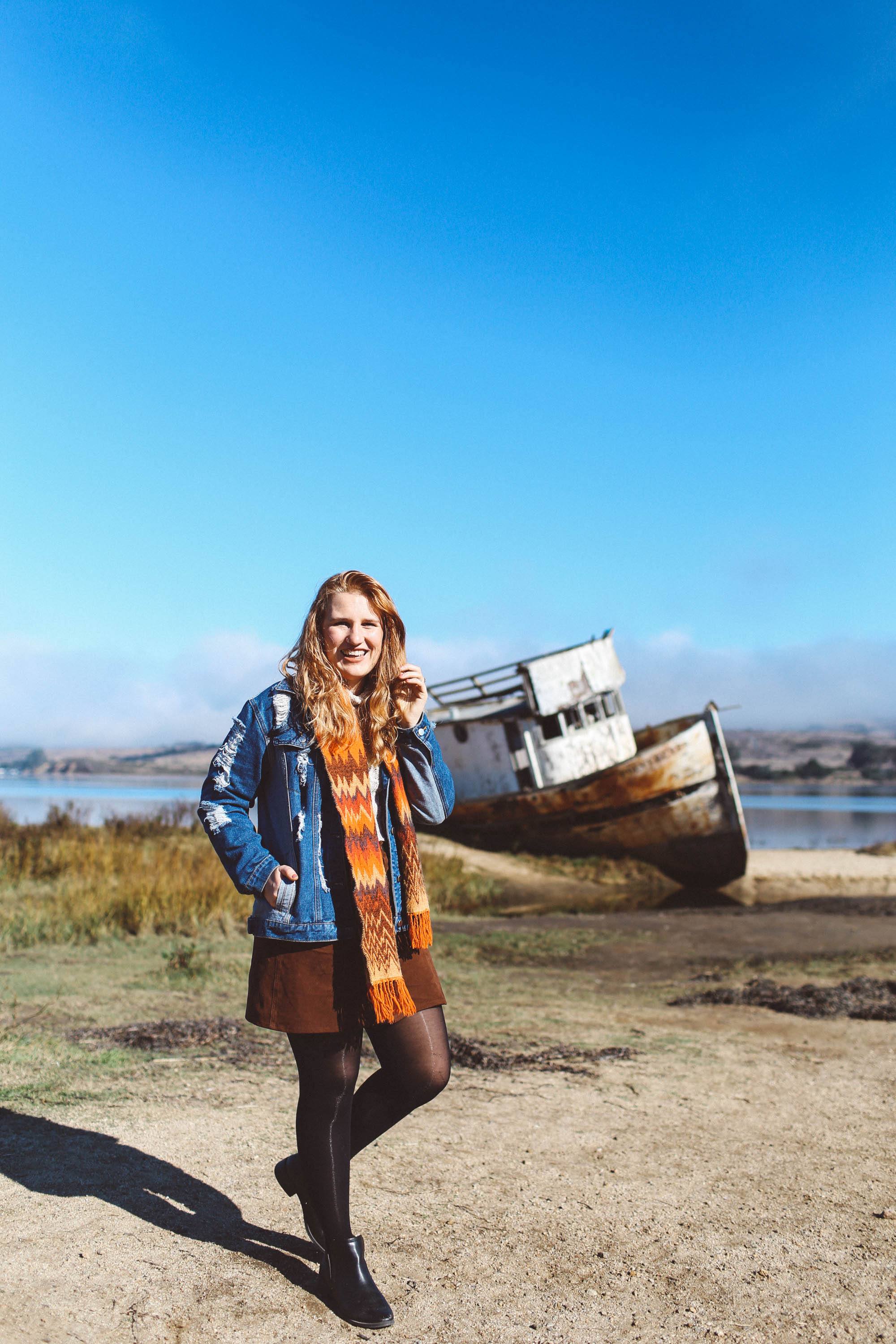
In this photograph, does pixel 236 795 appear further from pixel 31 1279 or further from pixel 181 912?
pixel 181 912

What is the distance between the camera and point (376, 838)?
92.8 inches

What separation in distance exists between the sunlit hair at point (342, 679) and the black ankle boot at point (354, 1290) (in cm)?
114

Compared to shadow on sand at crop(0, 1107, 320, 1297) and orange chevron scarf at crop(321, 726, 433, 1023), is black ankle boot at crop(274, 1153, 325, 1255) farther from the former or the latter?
orange chevron scarf at crop(321, 726, 433, 1023)

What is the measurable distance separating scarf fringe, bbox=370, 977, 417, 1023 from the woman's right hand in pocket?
0.30m

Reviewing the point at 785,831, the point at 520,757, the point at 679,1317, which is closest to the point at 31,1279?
the point at 679,1317

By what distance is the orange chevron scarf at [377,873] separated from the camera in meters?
2.25

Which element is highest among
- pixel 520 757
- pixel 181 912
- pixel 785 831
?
pixel 520 757

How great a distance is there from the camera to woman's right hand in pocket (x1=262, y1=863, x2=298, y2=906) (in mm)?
2217

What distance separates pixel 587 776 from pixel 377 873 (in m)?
14.4

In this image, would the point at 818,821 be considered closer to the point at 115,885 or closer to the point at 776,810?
the point at 776,810

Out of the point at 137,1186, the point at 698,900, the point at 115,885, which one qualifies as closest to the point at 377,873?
the point at 137,1186

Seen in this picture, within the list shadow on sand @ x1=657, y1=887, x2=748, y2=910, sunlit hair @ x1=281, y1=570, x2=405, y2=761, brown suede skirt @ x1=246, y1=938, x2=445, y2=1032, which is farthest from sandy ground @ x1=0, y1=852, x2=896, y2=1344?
shadow on sand @ x1=657, y1=887, x2=748, y2=910

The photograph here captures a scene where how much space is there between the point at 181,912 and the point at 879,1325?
6585 millimetres

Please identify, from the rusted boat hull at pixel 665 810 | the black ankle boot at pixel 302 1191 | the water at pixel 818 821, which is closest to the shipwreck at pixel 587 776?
the rusted boat hull at pixel 665 810
